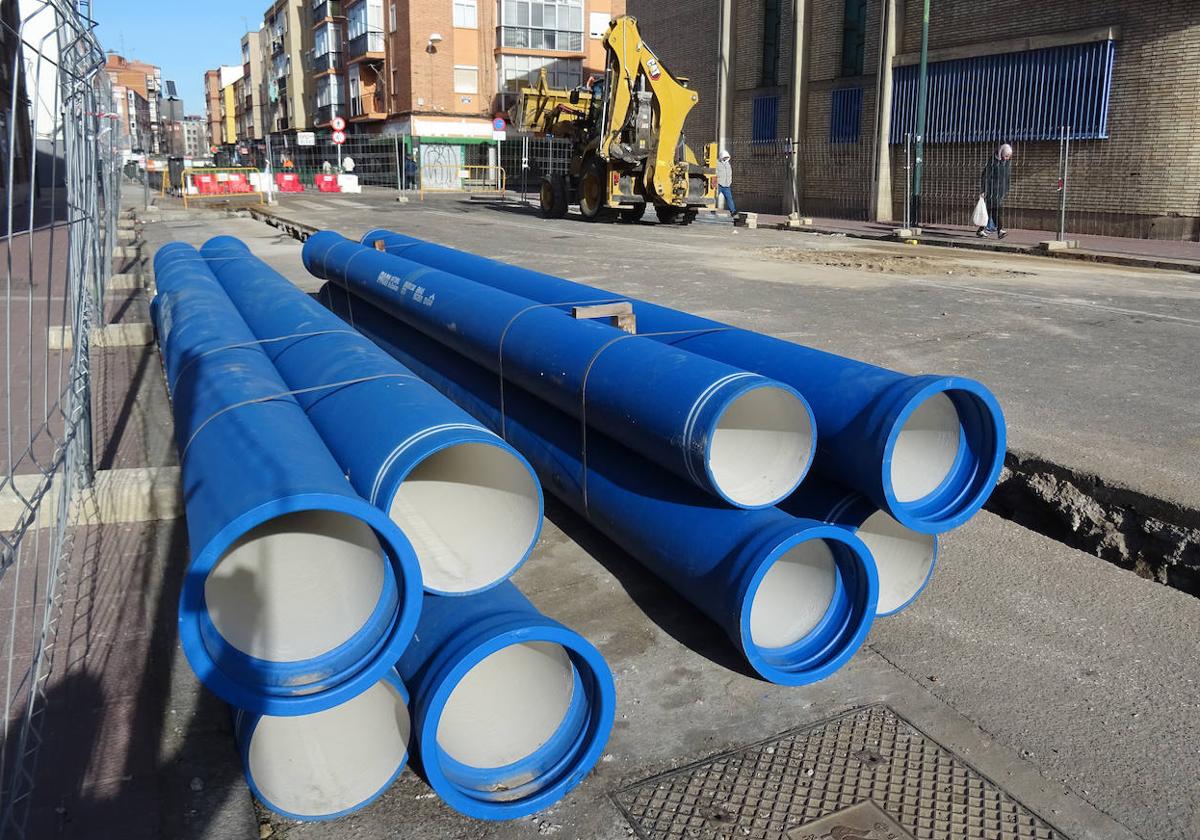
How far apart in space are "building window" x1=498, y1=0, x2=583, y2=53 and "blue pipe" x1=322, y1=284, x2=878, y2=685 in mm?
49875

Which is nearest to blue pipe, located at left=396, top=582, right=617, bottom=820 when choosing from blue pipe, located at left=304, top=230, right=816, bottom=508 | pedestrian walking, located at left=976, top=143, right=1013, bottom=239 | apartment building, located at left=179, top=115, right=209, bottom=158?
blue pipe, located at left=304, top=230, right=816, bottom=508

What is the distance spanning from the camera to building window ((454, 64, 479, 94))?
161 feet

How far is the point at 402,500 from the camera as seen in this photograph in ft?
11.4

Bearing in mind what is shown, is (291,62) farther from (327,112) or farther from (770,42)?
(770,42)

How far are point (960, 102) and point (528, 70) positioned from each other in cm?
3164

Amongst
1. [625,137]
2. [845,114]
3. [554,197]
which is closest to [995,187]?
[625,137]

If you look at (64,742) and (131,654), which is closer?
(64,742)

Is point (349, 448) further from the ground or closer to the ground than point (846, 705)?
further from the ground

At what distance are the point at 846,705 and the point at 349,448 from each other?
1.90m

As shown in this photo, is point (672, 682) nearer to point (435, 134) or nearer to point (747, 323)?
point (747, 323)

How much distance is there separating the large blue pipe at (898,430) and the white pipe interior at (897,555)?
0.21 metres

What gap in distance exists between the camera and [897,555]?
3770 millimetres

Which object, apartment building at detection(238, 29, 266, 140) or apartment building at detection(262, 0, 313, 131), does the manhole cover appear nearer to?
apartment building at detection(262, 0, 313, 131)

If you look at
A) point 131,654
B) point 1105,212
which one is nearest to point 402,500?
point 131,654
